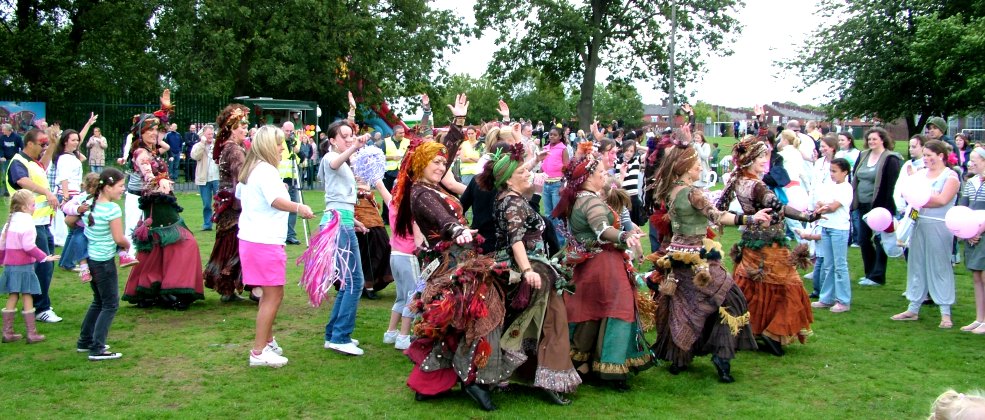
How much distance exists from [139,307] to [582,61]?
106 ft

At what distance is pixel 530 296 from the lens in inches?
235

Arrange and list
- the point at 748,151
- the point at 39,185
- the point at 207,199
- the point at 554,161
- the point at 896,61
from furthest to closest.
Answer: the point at 896,61
the point at 207,199
the point at 554,161
the point at 39,185
the point at 748,151

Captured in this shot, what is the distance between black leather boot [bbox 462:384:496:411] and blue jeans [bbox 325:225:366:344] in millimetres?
1715

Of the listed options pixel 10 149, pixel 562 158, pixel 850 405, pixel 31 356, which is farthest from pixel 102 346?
pixel 10 149

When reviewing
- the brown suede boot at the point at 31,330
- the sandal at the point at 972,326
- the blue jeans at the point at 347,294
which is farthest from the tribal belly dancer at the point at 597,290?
the brown suede boot at the point at 31,330

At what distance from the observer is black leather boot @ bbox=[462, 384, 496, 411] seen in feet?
19.0

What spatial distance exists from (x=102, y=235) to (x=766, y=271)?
18.5ft

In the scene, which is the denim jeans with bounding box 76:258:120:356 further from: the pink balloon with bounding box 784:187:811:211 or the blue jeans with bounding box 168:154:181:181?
the blue jeans with bounding box 168:154:181:181

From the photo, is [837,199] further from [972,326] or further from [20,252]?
[20,252]

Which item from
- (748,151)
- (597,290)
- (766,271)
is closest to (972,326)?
(766,271)

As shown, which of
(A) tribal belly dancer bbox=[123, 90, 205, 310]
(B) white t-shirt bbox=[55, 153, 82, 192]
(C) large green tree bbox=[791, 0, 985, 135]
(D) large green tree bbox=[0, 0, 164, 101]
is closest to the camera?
(A) tribal belly dancer bbox=[123, 90, 205, 310]

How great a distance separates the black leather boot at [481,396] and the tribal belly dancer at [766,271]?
9.26 feet

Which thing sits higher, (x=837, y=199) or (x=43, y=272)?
(x=837, y=199)

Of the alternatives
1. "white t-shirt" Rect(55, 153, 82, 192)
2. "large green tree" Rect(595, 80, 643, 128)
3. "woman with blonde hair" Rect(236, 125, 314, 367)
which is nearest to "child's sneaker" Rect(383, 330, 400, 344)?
"woman with blonde hair" Rect(236, 125, 314, 367)
